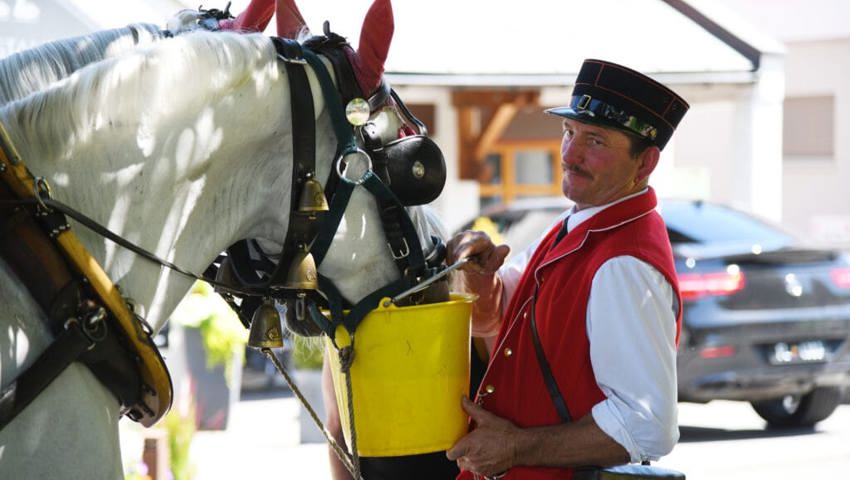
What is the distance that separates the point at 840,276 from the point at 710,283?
1137mm

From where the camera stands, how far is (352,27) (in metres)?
8.90

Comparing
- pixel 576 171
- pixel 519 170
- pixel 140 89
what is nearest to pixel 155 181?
pixel 140 89

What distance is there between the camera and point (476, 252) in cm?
254

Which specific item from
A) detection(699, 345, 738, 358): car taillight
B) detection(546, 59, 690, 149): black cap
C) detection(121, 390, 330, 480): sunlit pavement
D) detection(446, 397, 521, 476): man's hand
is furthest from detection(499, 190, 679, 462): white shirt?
detection(699, 345, 738, 358): car taillight

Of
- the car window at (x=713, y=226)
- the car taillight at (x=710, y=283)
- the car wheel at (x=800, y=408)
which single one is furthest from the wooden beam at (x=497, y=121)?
the car taillight at (x=710, y=283)

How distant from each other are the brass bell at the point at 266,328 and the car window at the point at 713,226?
20.6ft

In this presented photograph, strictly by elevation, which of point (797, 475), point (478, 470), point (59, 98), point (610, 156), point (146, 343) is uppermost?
point (59, 98)

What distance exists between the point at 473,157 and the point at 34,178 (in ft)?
41.7

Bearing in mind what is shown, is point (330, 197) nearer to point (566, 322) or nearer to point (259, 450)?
point (566, 322)

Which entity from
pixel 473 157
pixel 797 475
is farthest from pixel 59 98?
pixel 473 157

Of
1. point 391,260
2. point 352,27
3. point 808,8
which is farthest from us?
point 808,8

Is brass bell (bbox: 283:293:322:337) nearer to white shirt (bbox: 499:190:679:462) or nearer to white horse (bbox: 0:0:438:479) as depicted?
white horse (bbox: 0:0:438:479)

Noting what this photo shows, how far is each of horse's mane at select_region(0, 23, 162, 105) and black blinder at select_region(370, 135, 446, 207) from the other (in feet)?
1.62

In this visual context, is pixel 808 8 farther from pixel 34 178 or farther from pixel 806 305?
pixel 34 178
